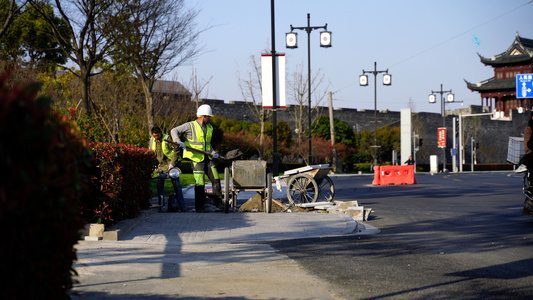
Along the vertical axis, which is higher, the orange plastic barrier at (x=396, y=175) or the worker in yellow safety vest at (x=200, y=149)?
the worker in yellow safety vest at (x=200, y=149)

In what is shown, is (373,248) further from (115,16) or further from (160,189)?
(115,16)

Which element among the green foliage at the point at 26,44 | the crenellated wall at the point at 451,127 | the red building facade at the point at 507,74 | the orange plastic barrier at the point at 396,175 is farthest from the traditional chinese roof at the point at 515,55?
the green foliage at the point at 26,44

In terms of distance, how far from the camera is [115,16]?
19.9 metres

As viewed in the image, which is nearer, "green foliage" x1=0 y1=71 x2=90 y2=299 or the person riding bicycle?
"green foliage" x1=0 y1=71 x2=90 y2=299

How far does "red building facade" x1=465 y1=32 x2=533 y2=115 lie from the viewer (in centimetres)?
8581

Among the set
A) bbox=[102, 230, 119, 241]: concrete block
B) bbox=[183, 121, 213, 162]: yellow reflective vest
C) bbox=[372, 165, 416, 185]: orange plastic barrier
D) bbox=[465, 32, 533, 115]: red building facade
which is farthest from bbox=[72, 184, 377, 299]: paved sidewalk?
bbox=[465, 32, 533, 115]: red building facade

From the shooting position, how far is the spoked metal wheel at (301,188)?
1403 centimetres

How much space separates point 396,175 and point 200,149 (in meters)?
20.6

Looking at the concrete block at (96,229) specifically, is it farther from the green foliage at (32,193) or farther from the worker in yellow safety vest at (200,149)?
the green foliage at (32,193)

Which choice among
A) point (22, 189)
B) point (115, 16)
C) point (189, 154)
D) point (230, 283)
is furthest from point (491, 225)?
point (115, 16)

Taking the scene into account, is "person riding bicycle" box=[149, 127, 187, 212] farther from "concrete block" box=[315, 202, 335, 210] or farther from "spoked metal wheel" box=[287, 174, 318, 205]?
"spoked metal wheel" box=[287, 174, 318, 205]

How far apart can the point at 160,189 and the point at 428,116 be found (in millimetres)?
74793

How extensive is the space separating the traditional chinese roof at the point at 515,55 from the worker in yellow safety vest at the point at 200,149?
81.1m

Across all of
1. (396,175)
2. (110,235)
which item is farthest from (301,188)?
(396,175)
